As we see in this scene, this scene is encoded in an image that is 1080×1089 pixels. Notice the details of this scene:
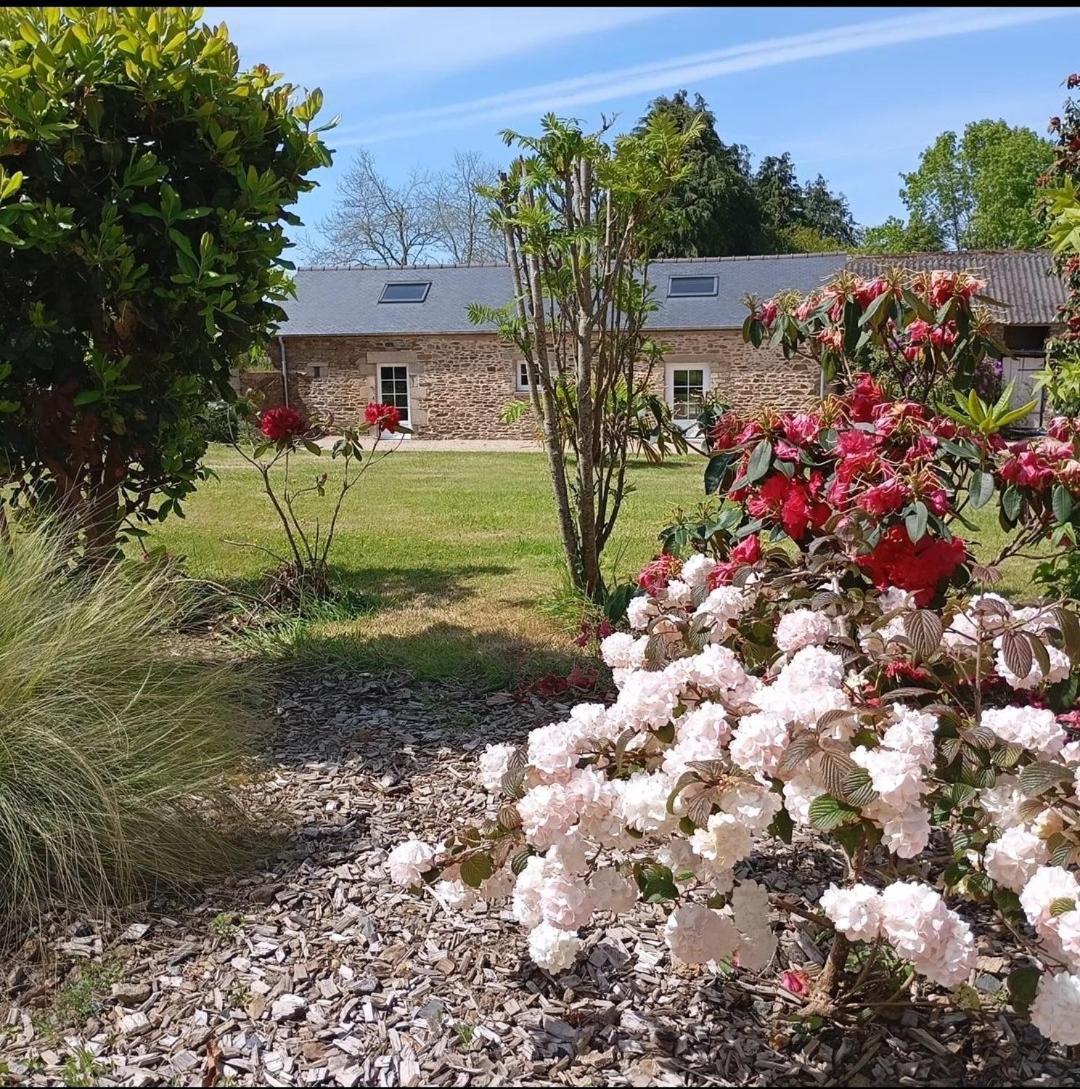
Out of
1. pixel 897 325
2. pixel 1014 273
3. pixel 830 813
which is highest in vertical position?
pixel 1014 273

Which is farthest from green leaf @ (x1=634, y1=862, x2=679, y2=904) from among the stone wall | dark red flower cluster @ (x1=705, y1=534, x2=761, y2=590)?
the stone wall

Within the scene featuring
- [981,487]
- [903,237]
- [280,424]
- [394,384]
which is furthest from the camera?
[903,237]

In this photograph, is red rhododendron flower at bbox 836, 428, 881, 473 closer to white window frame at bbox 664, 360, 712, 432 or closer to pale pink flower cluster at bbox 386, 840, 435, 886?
pale pink flower cluster at bbox 386, 840, 435, 886

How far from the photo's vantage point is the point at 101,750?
102 inches

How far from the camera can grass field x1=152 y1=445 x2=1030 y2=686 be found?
4.64 metres

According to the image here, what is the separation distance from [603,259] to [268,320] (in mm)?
1742

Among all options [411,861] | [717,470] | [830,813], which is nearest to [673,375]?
[717,470]

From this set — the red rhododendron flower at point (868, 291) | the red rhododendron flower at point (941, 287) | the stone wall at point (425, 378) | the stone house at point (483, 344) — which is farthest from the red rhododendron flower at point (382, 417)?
the stone wall at point (425, 378)

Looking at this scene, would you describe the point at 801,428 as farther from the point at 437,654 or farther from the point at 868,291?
the point at 437,654

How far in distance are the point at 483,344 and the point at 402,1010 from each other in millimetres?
19474

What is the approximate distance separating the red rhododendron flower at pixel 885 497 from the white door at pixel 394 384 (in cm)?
1943

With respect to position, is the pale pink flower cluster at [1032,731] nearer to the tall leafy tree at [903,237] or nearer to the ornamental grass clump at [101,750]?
the ornamental grass clump at [101,750]

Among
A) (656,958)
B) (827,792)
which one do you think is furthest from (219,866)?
(827,792)

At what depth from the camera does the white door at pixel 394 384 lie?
21516mm
